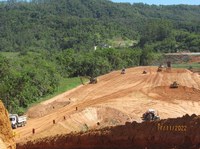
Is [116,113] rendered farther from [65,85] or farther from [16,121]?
[65,85]

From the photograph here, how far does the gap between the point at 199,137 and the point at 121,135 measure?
591cm

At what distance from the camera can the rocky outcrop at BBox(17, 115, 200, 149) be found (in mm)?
26141

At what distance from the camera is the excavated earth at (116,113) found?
28266 mm

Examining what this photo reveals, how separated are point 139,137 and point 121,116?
20.1 m

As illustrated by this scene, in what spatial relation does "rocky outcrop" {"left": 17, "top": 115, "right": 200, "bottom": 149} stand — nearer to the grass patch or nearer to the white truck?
the white truck

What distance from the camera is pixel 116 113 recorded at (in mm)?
48938

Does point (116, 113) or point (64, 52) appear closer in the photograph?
point (116, 113)

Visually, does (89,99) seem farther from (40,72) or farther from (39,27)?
(39,27)

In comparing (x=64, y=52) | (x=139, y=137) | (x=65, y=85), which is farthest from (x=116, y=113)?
(x=64, y=52)

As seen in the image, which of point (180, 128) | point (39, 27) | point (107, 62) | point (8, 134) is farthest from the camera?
point (39, 27)

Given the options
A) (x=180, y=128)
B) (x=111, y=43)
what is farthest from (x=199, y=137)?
(x=111, y=43)

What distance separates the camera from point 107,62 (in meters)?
104

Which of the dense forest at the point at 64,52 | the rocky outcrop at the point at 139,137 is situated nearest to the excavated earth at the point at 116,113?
the rocky outcrop at the point at 139,137

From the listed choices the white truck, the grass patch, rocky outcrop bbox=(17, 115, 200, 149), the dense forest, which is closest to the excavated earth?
rocky outcrop bbox=(17, 115, 200, 149)
